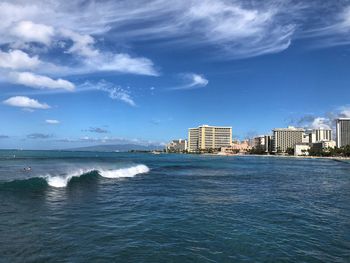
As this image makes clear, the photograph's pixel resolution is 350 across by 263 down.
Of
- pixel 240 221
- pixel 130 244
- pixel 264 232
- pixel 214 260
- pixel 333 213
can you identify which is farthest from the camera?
pixel 333 213

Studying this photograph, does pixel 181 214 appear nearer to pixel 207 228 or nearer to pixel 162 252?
pixel 207 228

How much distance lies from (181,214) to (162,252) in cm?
661

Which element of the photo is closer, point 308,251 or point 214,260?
point 214,260

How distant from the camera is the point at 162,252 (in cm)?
1183

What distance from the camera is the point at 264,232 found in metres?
14.8

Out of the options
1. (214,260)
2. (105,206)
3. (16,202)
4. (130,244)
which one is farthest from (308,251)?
(16,202)

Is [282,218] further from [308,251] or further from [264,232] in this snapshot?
[308,251]

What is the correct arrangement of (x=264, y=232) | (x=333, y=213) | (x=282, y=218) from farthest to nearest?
1. (x=333, y=213)
2. (x=282, y=218)
3. (x=264, y=232)

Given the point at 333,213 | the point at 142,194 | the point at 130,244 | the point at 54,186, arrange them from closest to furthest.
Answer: the point at 130,244 → the point at 333,213 → the point at 142,194 → the point at 54,186

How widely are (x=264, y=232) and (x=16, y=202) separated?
1353 cm

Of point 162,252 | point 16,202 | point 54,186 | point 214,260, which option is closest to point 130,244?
point 162,252

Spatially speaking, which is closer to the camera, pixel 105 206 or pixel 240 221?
pixel 240 221

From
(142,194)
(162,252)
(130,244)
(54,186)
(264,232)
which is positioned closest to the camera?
(162,252)

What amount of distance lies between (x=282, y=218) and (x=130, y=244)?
856 centimetres
